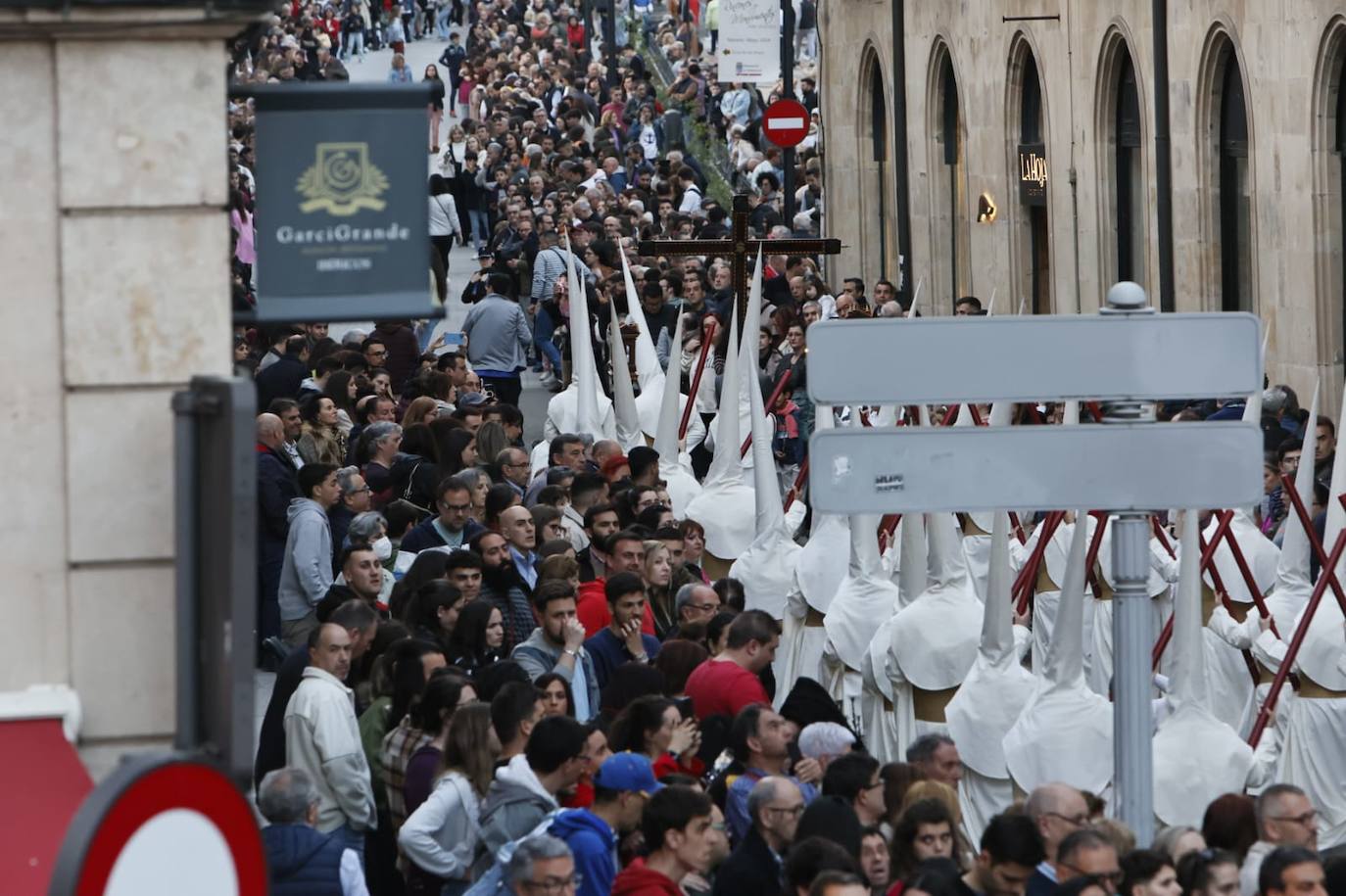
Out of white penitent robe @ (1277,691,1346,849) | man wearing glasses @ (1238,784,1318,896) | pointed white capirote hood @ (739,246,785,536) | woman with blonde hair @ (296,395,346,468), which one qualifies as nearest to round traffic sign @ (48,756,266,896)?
man wearing glasses @ (1238,784,1318,896)

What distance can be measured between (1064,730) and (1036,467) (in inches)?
146

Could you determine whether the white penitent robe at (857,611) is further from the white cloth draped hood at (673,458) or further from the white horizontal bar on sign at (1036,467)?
the white horizontal bar on sign at (1036,467)

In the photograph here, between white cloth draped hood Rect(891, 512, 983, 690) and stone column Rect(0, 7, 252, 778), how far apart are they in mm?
5320

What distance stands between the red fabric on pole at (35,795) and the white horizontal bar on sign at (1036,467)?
1886 mm

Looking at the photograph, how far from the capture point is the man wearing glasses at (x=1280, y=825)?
799cm

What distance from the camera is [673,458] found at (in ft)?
55.5

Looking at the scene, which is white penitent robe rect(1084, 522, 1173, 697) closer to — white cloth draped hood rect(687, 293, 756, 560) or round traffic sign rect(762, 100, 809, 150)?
white cloth draped hood rect(687, 293, 756, 560)

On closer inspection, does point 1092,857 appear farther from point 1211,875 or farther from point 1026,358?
point 1026,358

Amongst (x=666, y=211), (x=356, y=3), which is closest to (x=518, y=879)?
(x=666, y=211)

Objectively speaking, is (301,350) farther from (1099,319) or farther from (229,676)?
(229,676)

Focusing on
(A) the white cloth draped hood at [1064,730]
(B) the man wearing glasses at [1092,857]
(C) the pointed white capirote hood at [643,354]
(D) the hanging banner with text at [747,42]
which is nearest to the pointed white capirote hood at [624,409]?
(C) the pointed white capirote hood at [643,354]

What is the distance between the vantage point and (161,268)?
635cm

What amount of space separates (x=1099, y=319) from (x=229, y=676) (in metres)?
2.64

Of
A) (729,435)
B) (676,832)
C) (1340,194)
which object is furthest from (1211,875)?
(1340,194)
